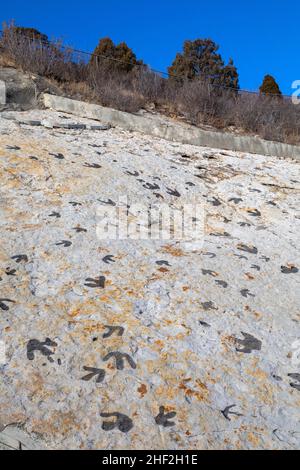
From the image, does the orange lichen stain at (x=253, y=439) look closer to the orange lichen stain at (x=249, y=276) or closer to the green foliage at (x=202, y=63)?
the orange lichen stain at (x=249, y=276)

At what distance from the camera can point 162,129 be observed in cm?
842

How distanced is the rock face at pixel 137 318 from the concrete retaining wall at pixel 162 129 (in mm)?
2978

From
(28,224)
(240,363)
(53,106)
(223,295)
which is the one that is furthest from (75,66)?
(240,363)

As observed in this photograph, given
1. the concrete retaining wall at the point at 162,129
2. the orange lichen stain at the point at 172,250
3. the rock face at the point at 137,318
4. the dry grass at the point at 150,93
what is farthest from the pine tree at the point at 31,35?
the orange lichen stain at the point at 172,250

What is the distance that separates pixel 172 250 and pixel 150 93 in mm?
7830

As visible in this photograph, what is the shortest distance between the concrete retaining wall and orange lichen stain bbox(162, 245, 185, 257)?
482cm

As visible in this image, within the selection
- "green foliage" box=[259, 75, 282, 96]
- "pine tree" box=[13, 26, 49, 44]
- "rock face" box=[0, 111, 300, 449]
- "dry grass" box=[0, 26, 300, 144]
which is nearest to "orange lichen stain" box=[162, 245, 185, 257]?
"rock face" box=[0, 111, 300, 449]

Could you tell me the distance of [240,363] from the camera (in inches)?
106

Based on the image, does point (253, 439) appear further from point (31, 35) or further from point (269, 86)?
point (269, 86)

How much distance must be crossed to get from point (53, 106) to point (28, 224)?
4.93m

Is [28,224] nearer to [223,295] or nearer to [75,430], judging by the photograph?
[223,295]

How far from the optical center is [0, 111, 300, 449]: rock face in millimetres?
2189

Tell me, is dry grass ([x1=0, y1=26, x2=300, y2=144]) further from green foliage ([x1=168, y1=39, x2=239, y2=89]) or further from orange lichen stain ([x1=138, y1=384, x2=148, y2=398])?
orange lichen stain ([x1=138, y1=384, x2=148, y2=398])


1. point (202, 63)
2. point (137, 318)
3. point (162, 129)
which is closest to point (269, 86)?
point (202, 63)
